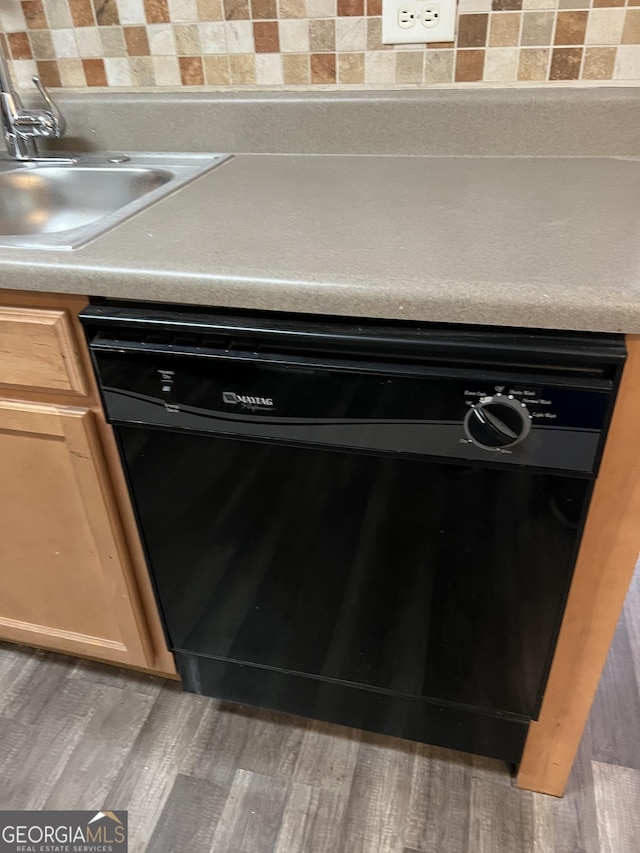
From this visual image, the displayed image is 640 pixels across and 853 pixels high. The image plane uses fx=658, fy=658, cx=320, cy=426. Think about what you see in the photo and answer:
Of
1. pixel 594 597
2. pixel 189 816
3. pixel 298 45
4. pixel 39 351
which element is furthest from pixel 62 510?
pixel 298 45

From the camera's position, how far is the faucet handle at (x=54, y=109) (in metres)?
1.22

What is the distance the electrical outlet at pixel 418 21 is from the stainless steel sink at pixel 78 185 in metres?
0.37

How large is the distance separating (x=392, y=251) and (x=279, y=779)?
913 mm

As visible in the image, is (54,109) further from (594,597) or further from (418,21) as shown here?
(594,597)

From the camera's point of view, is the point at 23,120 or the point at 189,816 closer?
the point at 189,816

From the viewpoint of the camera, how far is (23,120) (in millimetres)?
1232

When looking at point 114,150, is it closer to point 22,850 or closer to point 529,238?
point 529,238

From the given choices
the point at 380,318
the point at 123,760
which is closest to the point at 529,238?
the point at 380,318

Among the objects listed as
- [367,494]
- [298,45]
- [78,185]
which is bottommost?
[367,494]

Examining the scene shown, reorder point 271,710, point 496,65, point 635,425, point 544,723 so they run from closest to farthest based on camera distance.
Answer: point 635,425, point 544,723, point 496,65, point 271,710

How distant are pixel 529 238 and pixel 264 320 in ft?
1.14

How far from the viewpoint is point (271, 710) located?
1.23m

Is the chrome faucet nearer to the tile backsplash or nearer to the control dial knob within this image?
the tile backsplash

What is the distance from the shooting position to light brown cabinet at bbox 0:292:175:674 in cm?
86
